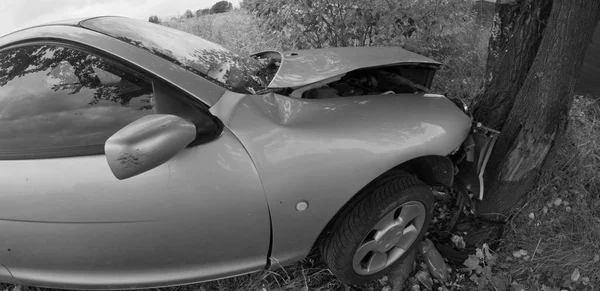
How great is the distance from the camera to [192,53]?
2031 millimetres

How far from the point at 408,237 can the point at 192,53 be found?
1522 mm

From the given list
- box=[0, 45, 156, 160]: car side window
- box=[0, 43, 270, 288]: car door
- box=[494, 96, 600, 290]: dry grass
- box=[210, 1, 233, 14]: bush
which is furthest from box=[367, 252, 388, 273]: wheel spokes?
box=[210, 1, 233, 14]: bush

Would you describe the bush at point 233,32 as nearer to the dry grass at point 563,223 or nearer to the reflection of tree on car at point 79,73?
the reflection of tree on car at point 79,73

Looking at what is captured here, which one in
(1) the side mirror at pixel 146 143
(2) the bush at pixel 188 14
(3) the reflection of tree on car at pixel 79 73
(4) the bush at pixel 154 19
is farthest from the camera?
(2) the bush at pixel 188 14

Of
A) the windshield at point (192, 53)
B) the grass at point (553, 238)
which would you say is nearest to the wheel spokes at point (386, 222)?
the grass at point (553, 238)

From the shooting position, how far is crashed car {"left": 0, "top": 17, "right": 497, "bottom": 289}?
156 centimetres

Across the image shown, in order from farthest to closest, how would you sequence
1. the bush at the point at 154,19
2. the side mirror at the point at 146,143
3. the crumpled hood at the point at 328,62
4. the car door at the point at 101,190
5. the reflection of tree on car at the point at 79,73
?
the bush at the point at 154,19, the crumpled hood at the point at 328,62, the reflection of tree on car at the point at 79,73, the car door at the point at 101,190, the side mirror at the point at 146,143

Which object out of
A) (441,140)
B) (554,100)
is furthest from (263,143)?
(554,100)

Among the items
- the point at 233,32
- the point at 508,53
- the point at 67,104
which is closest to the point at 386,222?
the point at 508,53

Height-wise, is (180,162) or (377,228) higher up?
(180,162)

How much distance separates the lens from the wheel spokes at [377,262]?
79.8 inches

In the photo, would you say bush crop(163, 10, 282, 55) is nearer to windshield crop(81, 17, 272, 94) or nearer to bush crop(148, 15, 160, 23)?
bush crop(148, 15, 160, 23)

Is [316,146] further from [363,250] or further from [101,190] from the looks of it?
[101,190]

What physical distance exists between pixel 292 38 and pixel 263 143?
2.42m
